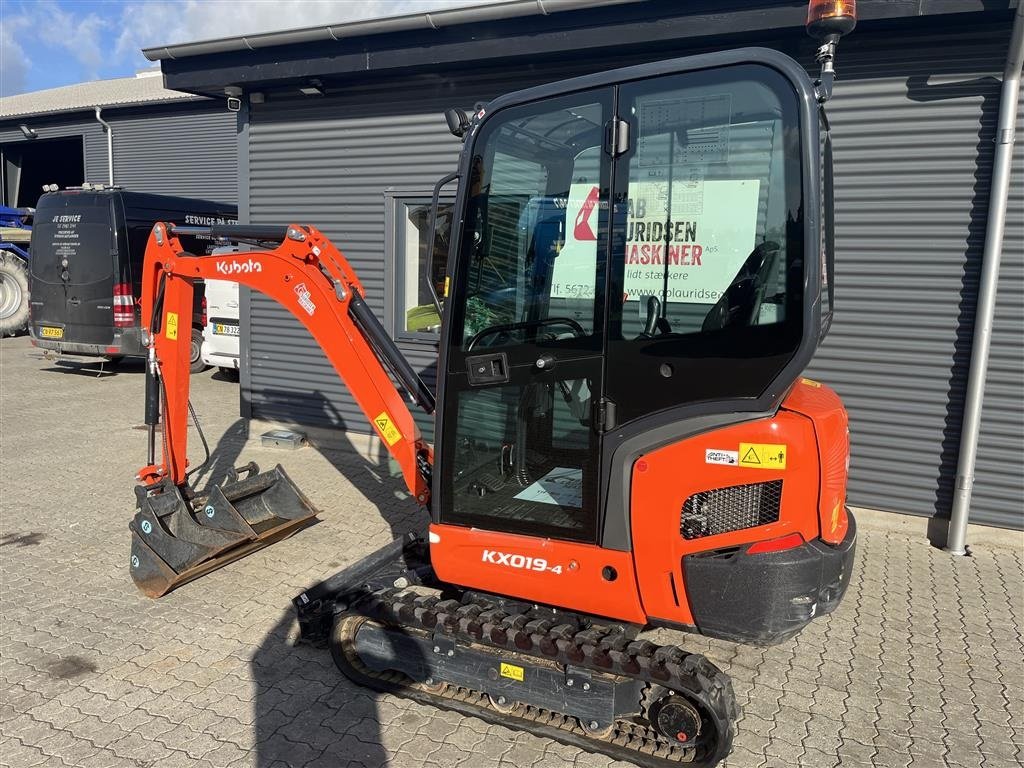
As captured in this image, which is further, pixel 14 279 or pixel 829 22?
pixel 14 279

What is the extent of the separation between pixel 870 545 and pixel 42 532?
635cm

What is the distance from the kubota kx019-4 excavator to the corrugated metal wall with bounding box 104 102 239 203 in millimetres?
16435

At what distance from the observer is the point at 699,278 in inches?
116

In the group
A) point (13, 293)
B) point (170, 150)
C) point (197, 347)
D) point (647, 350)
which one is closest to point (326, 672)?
point (647, 350)

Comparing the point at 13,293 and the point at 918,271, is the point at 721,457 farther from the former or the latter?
the point at 13,293

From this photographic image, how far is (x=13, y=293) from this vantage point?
1438 cm

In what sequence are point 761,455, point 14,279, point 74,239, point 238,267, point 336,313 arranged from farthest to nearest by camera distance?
point 14,279, point 74,239, point 238,267, point 336,313, point 761,455

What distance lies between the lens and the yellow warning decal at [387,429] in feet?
13.6

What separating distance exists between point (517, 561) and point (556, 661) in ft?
1.52

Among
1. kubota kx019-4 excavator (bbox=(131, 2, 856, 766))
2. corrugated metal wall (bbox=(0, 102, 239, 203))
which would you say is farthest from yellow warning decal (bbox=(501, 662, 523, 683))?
corrugated metal wall (bbox=(0, 102, 239, 203))

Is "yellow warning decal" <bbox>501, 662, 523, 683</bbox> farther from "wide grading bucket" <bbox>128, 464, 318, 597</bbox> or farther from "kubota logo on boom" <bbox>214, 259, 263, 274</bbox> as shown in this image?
"kubota logo on boom" <bbox>214, 259, 263, 274</bbox>

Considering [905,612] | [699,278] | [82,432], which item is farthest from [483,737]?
[82,432]

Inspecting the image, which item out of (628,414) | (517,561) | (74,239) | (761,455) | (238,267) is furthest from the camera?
(74,239)

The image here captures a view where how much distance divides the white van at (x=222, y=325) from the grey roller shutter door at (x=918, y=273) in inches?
307
